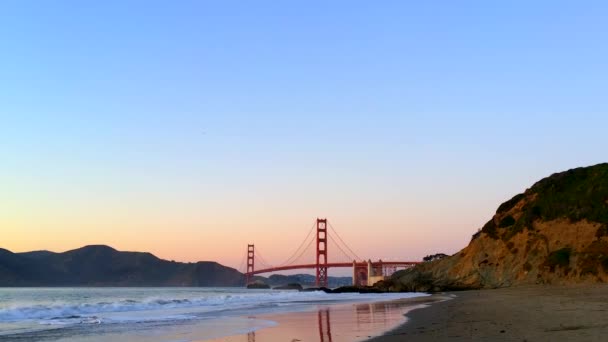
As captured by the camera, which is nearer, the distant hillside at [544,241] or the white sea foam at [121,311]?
the white sea foam at [121,311]

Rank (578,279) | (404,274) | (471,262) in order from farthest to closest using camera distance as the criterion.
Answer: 1. (404,274)
2. (471,262)
3. (578,279)

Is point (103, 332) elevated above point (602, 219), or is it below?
below

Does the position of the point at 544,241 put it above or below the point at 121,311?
above

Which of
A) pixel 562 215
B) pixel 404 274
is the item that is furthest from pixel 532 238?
pixel 404 274

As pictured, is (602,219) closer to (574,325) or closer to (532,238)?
(532,238)

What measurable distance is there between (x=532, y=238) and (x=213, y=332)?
132 feet

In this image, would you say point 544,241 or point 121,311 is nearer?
point 121,311

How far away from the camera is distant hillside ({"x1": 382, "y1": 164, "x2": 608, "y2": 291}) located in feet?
138

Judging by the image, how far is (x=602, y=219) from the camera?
143 ft

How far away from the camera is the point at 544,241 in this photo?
4700 cm

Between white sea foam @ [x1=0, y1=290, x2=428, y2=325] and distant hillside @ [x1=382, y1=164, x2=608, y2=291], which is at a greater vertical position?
distant hillside @ [x1=382, y1=164, x2=608, y2=291]

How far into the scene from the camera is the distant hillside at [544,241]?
138 ft

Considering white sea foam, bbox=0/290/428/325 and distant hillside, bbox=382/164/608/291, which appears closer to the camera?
white sea foam, bbox=0/290/428/325

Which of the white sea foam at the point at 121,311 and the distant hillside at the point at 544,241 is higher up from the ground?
the distant hillside at the point at 544,241
